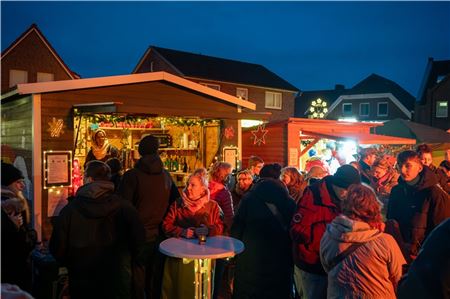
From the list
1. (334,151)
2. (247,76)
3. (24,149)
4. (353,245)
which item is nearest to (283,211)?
(353,245)

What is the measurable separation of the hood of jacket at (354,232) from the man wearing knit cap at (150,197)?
2.59 metres

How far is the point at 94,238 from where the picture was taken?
380 cm

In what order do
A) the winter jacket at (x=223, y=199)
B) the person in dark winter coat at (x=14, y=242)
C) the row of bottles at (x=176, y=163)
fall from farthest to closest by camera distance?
the row of bottles at (x=176, y=163), the winter jacket at (x=223, y=199), the person in dark winter coat at (x=14, y=242)

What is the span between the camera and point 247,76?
3059 cm

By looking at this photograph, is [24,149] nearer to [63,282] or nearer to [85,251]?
[63,282]

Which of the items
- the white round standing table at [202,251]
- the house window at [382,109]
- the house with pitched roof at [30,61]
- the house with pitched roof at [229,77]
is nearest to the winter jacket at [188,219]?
the white round standing table at [202,251]

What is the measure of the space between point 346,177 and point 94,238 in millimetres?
2241

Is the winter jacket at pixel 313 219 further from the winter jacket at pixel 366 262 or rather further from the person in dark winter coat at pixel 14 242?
the person in dark winter coat at pixel 14 242

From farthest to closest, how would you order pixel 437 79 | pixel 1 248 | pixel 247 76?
pixel 437 79 < pixel 247 76 < pixel 1 248

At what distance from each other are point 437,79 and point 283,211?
37.8 meters

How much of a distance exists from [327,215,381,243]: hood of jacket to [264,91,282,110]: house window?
89.6 feet

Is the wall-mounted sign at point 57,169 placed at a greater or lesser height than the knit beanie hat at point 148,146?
lesser

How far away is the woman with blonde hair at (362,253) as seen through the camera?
9.60ft

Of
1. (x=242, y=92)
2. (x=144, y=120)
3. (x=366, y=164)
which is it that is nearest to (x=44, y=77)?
(x=242, y=92)
